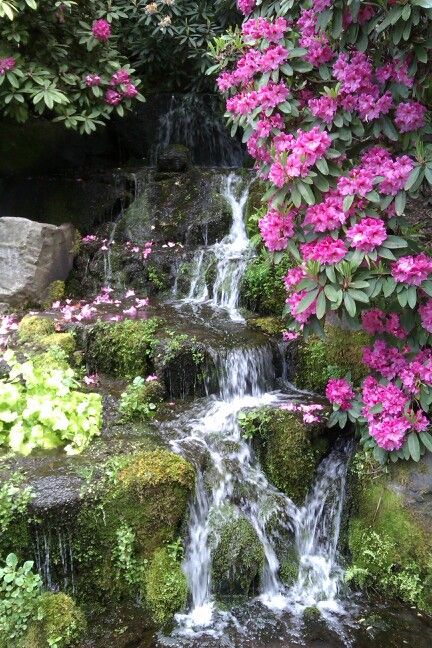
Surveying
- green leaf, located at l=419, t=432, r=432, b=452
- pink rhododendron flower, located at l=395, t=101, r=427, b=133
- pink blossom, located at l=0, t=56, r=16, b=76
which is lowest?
green leaf, located at l=419, t=432, r=432, b=452

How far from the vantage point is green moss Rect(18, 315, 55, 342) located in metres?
5.51

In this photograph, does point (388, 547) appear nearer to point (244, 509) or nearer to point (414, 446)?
point (414, 446)

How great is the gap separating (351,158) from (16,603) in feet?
11.0

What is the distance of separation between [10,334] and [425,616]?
4.42m

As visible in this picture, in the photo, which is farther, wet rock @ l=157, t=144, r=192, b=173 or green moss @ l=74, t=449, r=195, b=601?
wet rock @ l=157, t=144, r=192, b=173

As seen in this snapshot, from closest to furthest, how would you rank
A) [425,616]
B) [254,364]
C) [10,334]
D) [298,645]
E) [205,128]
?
[298,645], [425,616], [254,364], [10,334], [205,128]

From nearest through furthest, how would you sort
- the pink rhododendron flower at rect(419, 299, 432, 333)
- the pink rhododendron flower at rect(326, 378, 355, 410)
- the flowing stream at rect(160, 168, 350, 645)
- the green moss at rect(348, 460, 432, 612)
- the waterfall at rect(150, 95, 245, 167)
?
the pink rhododendron flower at rect(419, 299, 432, 333), the green moss at rect(348, 460, 432, 612), the flowing stream at rect(160, 168, 350, 645), the pink rhododendron flower at rect(326, 378, 355, 410), the waterfall at rect(150, 95, 245, 167)

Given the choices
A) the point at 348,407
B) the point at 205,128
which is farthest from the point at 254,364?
the point at 205,128

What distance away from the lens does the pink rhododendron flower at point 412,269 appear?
3.18m

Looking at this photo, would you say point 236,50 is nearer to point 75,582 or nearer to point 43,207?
point 75,582

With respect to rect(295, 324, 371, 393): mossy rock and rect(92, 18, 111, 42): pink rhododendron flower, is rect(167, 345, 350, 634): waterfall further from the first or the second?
rect(92, 18, 111, 42): pink rhododendron flower

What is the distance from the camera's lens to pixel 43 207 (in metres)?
8.45

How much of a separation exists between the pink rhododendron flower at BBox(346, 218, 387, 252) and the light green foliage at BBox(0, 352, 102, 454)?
2.32 metres

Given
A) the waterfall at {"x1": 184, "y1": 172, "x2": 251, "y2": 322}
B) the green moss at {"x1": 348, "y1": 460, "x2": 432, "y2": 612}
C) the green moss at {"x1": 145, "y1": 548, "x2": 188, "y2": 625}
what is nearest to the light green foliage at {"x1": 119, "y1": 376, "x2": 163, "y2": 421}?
the green moss at {"x1": 145, "y1": 548, "x2": 188, "y2": 625}
